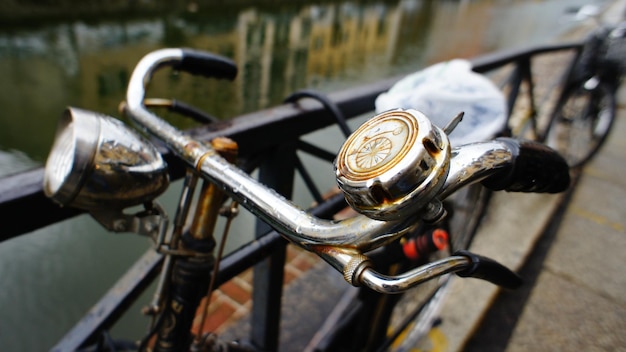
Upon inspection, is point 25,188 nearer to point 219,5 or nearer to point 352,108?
point 352,108

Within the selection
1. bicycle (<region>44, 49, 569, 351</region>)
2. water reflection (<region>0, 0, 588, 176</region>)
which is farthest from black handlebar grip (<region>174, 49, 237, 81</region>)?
water reflection (<region>0, 0, 588, 176</region>)

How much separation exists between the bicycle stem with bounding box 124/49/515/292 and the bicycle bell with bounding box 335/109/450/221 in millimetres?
41

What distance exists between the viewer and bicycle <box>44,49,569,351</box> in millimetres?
467

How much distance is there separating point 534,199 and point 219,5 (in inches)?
712

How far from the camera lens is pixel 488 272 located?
0.69m

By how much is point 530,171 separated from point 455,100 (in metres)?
0.80

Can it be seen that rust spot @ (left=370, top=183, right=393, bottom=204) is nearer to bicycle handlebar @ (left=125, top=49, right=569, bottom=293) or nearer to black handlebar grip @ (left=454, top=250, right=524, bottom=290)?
bicycle handlebar @ (left=125, top=49, right=569, bottom=293)

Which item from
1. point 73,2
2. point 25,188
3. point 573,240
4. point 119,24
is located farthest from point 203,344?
point 73,2

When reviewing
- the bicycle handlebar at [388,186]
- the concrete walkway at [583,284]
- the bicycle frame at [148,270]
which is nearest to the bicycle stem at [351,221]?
the bicycle handlebar at [388,186]

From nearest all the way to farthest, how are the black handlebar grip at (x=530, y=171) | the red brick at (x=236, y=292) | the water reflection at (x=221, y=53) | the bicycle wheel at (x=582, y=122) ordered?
the black handlebar grip at (x=530, y=171) → the red brick at (x=236, y=292) → the bicycle wheel at (x=582, y=122) → the water reflection at (x=221, y=53)

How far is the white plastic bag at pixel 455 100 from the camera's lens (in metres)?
1.39

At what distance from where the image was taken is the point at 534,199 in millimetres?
2814

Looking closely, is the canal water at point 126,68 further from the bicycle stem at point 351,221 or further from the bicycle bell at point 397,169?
the bicycle bell at point 397,169

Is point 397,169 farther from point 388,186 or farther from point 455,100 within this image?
point 455,100
